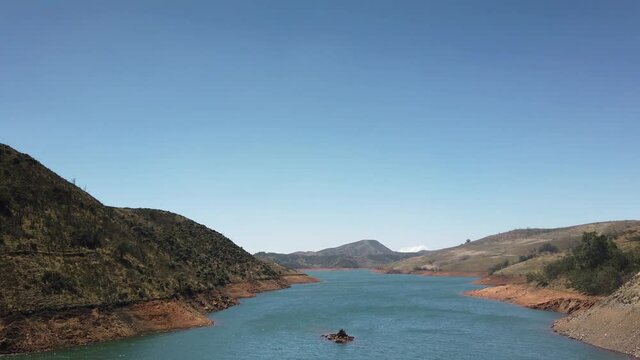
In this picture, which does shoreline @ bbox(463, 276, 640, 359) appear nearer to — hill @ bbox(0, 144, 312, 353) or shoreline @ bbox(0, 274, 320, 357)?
shoreline @ bbox(0, 274, 320, 357)

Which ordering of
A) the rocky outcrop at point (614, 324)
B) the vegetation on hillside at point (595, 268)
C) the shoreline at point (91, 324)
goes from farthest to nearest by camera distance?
1. the vegetation on hillside at point (595, 268)
2. the shoreline at point (91, 324)
3. the rocky outcrop at point (614, 324)

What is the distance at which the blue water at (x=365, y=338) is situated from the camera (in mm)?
66438

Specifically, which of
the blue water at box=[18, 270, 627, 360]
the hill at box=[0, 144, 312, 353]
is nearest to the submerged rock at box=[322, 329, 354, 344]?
the blue water at box=[18, 270, 627, 360]

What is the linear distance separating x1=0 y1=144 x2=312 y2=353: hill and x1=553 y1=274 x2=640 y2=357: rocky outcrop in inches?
2412

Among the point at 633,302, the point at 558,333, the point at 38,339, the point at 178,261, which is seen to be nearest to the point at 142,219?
the point at 178,261

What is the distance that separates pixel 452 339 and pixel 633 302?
2492 cm

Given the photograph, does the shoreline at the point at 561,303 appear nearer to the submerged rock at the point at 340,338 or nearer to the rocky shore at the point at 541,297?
the rocky shore at the point at 541,297

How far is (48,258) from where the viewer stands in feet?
260

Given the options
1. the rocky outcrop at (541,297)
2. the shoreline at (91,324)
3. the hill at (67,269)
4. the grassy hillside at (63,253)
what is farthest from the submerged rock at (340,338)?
the rocky outcrop at (541,297)

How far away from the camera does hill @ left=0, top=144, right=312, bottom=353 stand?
69.1 meters

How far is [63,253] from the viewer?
82.6m

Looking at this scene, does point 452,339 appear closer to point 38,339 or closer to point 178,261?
point 38,339

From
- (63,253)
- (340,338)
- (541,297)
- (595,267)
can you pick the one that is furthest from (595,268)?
(63,253)

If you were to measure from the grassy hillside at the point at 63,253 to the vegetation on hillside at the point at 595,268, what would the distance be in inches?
3378
